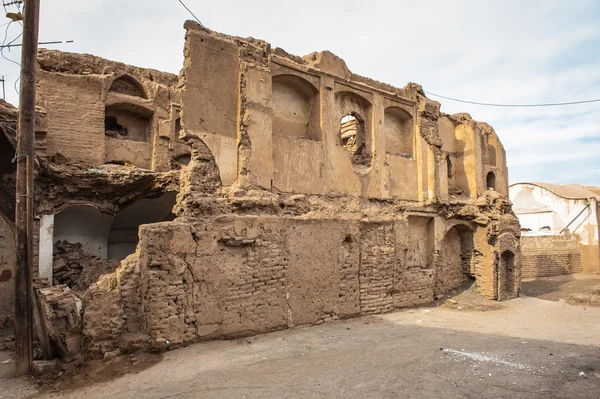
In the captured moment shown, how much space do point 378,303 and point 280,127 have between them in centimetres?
494

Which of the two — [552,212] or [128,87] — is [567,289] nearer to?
[552,212]

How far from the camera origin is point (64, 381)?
19.9 feet

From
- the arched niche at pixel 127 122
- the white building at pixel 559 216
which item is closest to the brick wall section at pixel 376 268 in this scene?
the arched niche at pixel 127 122

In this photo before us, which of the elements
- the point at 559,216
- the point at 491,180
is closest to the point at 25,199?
the point at 491,180

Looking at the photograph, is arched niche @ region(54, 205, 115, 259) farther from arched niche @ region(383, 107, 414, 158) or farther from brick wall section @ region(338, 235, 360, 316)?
arched niche @ region(383, 107, 414, 158)

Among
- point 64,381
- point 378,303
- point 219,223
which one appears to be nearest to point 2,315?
point 64,381

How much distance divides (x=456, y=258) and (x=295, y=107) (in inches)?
286

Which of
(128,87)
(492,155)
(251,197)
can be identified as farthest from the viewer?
(128,87)

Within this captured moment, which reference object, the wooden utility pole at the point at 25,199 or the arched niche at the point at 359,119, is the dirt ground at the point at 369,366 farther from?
the arched niche at the point at 359,119

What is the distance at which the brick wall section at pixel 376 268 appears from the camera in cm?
1011

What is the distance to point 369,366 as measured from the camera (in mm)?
6430

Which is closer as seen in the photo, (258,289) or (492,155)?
(258,289)

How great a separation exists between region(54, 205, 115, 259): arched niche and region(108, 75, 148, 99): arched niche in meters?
5.30

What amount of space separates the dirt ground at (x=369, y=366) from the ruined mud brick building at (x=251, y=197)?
61 cm
